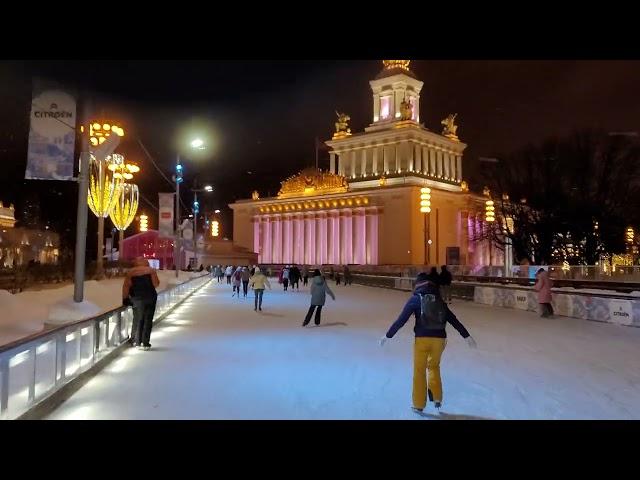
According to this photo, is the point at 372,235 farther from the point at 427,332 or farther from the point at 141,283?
the point at 427,332

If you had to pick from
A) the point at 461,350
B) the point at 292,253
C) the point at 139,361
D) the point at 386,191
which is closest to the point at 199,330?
the point at 139,361

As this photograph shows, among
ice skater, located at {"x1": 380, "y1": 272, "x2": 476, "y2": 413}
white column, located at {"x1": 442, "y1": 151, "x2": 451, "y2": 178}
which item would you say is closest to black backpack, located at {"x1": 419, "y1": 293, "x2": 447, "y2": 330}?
ice skater, located at {"x1": 380, "y1": 272, "x2": 476, "y2": 413}

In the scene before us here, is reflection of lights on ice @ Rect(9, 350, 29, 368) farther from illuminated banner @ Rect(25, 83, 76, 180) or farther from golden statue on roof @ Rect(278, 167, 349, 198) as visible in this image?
golden statue on roof @ Rect(278, 167, 349, 198)

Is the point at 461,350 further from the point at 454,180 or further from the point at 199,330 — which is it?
the point at 454,180

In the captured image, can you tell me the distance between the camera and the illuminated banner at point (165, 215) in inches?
950

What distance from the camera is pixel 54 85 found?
9586 mm

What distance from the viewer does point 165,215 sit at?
24438 millimetres

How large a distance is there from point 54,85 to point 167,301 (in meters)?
11.2

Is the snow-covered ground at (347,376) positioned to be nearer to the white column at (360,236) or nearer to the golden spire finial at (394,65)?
the white column at (360,236)

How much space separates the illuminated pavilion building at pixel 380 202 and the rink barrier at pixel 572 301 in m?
41.1

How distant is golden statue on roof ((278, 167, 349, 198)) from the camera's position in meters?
77.7

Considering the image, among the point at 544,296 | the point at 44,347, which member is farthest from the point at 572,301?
the point at 44,347

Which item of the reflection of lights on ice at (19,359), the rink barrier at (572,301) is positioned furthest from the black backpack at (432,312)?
the rink barrier at (572,301)

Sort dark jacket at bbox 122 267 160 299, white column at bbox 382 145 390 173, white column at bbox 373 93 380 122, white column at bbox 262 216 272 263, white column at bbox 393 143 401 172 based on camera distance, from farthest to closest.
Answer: white column at bbox 262 216 272 263
white column at bbox 373 93 380 122
white column at bbox 382 145 390 173
white column at bbox 393 143 401 172
dark jacket at bbox 122 267 160 299
